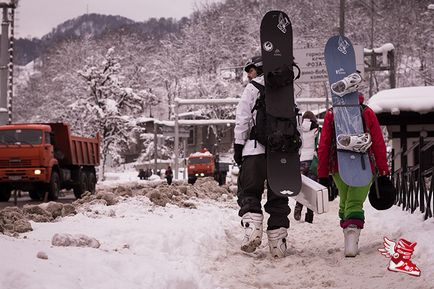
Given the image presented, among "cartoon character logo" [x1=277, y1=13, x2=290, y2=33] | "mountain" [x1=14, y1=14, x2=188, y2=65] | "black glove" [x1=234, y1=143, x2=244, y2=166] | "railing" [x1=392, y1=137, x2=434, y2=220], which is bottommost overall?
"railing" [x1=392, y1=137, x2=434, y2=220]

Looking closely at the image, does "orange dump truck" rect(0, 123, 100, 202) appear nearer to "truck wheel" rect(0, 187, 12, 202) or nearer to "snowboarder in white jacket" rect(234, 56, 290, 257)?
"truck wheel" rect(0, 187, 12, 202)

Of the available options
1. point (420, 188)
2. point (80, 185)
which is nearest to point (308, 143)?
point (420, 188)

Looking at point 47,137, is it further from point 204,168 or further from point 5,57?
point 204,168

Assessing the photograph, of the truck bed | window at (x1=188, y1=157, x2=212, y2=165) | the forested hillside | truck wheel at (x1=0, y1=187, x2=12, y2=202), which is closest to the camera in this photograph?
truck wheel at (x1=0, y1=187, x2=12, y2=202)

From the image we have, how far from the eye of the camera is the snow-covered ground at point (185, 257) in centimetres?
412

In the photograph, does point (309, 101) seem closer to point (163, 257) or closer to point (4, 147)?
point (4, 147)

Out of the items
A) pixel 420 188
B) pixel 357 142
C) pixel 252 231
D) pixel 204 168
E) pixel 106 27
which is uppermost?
pixel 106 27

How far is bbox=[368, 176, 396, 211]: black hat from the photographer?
6.52 m

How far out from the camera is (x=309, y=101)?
33.5 m

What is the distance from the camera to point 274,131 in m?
6.43

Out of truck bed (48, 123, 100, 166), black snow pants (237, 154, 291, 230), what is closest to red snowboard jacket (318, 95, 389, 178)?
black snow pants (237, 154, 291, 230)

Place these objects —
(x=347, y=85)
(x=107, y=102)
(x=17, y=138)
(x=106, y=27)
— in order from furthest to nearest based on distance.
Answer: (x=106, y=27), (x=107, y=102), (x=17, y=138), (x=347, y=85)

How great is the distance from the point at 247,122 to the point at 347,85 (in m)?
1.25

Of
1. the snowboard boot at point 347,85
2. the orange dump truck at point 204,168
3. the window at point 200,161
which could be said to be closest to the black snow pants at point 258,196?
the snowboard boot at point 347,85
